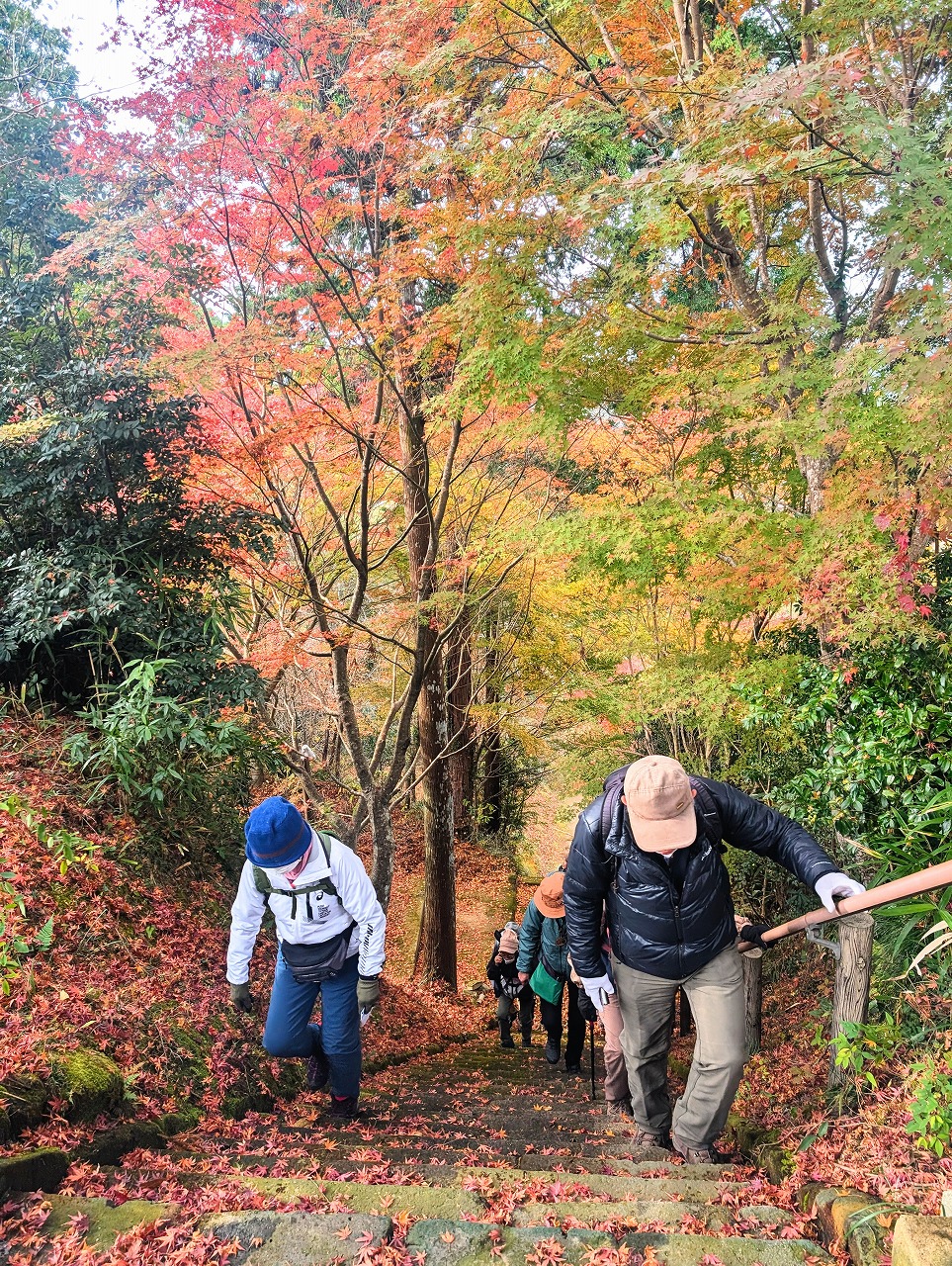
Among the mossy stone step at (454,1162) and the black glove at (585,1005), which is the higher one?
the mossy stone step at (454,1162)

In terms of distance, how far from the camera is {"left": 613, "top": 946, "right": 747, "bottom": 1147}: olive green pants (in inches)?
134

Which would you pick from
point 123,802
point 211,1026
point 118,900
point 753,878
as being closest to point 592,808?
point 211,1026

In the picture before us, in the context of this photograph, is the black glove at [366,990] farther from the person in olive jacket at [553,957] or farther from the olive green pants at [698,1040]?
the person in olive jacket at [553,957]

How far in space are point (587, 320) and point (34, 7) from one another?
9.36m

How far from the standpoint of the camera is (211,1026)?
446cm

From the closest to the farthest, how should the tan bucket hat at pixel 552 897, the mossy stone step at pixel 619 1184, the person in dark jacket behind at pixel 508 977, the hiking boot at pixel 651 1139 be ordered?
the mossy stone step at pixel 619 1184 < the hiking boot at pixel 651 1139 < the tan bucket hat at pixel 552 897 < the person in dark jacket behind at pixel 508 977

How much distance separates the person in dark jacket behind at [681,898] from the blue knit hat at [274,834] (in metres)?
1.33

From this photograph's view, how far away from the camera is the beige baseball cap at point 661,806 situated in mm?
3227

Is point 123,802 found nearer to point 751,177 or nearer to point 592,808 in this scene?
point 592,808

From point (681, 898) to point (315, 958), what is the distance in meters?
1.95

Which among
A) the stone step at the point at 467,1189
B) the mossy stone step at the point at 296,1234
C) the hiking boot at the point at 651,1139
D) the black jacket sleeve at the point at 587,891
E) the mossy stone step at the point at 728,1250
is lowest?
the hiking boot at the point at 651,1139

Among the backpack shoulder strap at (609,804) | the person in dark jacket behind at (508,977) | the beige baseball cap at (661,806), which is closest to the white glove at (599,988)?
the backpack shoulder strap at (609,804)

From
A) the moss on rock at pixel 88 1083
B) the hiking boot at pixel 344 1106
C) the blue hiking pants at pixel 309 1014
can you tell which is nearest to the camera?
the moss on rock at pixel 88 1083

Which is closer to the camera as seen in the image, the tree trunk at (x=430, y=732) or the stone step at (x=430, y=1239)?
the stone step at (x=430, y=1239)
